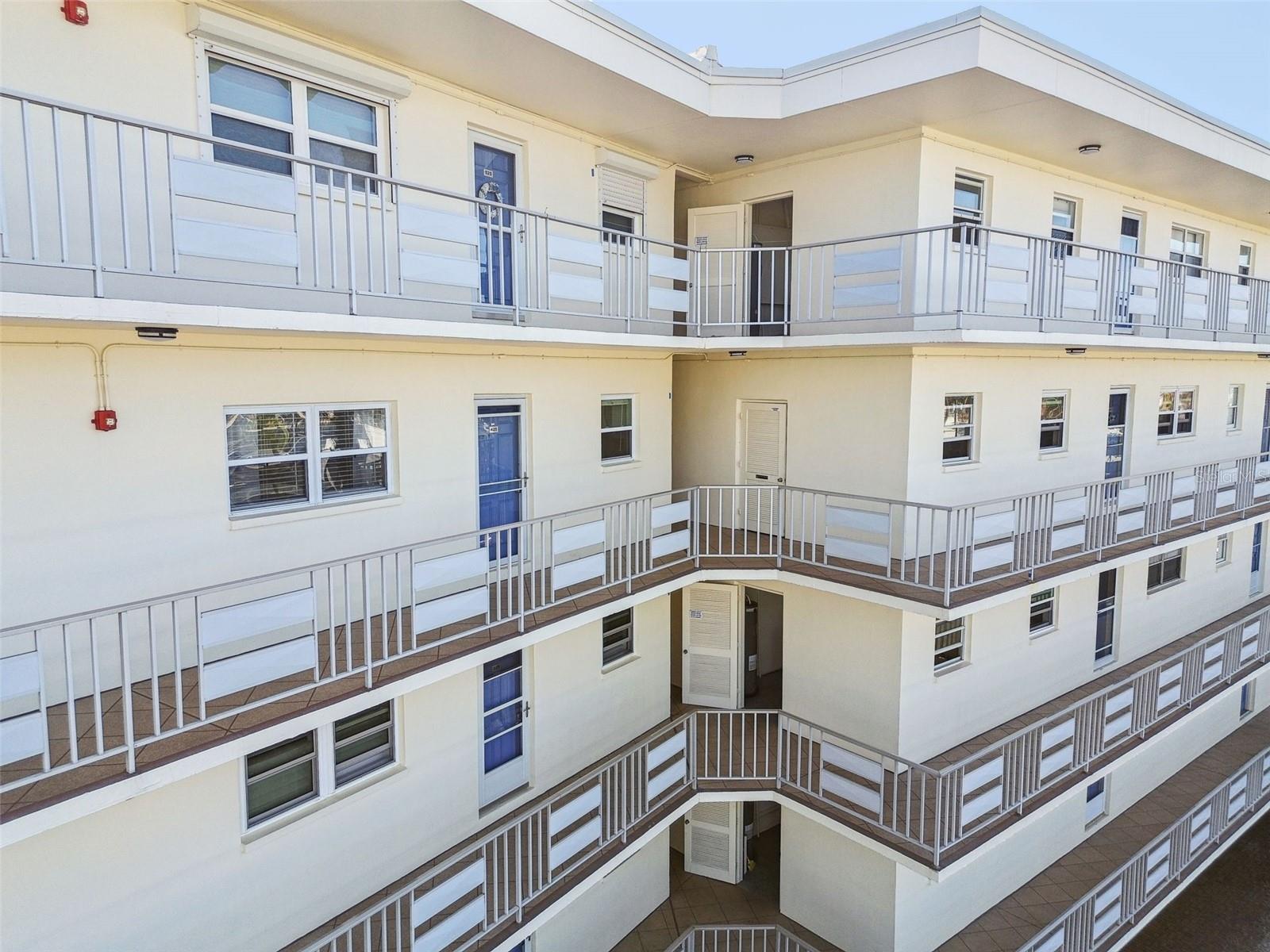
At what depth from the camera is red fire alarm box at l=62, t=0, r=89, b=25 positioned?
203 inches

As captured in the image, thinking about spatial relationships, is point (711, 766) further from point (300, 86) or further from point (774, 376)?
point (300, 86)

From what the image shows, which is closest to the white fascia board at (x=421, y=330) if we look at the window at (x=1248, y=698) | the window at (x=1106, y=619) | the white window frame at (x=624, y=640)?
the white window frame at (x=624, y=640)

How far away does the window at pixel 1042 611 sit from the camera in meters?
11.2

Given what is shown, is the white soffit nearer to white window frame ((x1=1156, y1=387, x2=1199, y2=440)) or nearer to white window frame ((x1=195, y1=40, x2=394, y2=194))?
white window frame ((x1=195, y1=40, x2=394, y2=194))

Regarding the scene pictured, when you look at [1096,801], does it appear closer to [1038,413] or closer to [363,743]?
[1038,413]

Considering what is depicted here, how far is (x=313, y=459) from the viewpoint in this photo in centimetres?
683

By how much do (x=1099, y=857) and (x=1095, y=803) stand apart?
3.57ft

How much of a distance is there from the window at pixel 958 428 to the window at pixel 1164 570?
20.3 feet

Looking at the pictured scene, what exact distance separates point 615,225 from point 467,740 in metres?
6.99

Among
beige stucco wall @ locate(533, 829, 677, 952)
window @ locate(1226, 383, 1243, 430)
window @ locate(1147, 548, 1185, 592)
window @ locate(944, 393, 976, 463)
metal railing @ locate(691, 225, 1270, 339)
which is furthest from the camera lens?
window @ locate(1226, 383, 1243, 430)

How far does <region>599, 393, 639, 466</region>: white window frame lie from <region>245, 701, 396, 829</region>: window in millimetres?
4300

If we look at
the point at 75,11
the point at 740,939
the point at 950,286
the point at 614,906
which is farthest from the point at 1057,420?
the point at 75,11

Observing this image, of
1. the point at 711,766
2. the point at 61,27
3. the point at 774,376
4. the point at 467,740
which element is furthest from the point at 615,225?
the point at 711,766

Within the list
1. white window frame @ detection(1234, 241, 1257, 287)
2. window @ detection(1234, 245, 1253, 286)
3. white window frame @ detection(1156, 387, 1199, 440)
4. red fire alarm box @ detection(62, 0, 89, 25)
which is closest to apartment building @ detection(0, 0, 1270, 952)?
red fire alarm box @ detection(62, 0, 89, 25)
